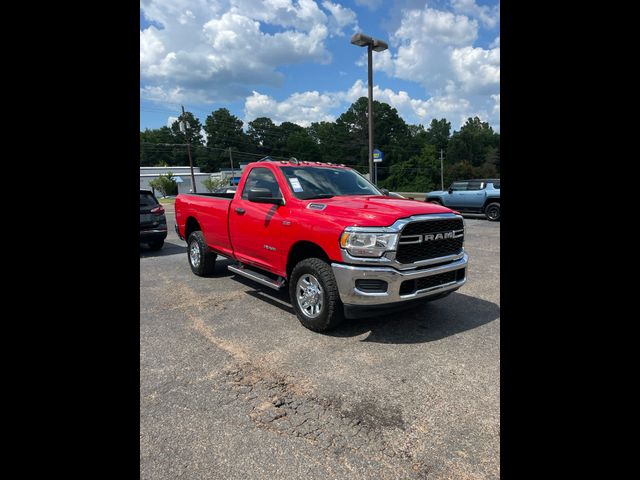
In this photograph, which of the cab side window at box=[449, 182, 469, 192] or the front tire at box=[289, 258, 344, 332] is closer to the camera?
the front tire at box=[289, 258, 344, 332]

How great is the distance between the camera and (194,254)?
7219mm

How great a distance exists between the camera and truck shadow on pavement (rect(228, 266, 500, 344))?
4172 millimetres

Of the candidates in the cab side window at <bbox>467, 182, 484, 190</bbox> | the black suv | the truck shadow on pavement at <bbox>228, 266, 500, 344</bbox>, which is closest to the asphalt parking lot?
the truck shadow on pavement at <bbox>228, 266, 500, 344</bbox>

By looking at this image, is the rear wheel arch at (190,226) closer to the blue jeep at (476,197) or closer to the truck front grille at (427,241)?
the truck front grille at (427,241)

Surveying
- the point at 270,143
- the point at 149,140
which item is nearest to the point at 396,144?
the point at 270,143

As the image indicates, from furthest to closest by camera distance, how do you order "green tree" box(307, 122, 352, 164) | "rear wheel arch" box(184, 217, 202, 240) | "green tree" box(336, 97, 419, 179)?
1. "green tree" box(307, 122, 352, 164)
2. "green tree" box(336, 97, 419, 179)
3. "rear wheel arch" box(184, 217, 202, 240)

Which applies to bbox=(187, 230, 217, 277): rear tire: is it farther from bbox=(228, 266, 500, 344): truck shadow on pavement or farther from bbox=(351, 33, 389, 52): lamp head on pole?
bbox=(351, 33, 389, 52): lamp head on pole

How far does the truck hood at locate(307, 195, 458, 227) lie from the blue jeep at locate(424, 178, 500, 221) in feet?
39.4

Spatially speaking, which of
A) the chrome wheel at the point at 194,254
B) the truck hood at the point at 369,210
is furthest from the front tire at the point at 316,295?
the chrome wheel at the point at 194,254
